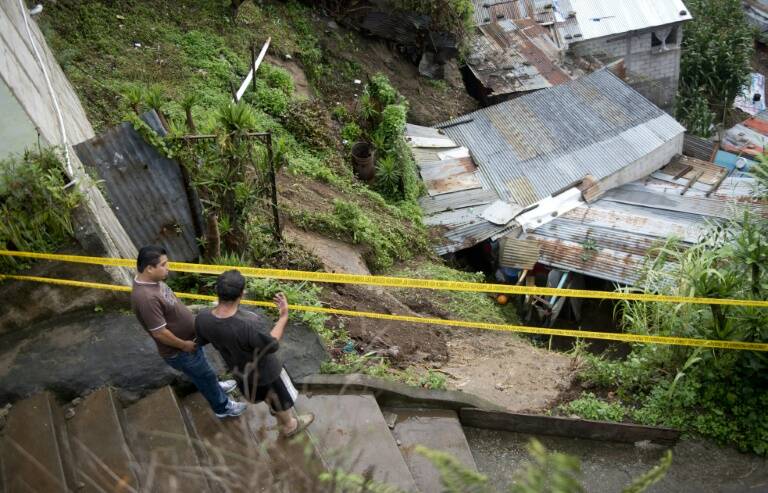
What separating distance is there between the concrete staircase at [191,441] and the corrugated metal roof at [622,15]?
15683 millimetres

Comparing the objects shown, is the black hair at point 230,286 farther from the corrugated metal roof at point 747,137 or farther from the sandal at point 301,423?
the corrugated metal roof at point 747,137

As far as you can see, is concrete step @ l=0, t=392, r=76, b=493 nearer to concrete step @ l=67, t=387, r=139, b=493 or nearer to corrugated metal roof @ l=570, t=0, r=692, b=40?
concrete step @ l=67, t=387, r=139, b=493

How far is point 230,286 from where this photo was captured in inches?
153

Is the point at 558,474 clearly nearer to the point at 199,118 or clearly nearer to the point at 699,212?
the point at 199,118

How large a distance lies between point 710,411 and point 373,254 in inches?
220

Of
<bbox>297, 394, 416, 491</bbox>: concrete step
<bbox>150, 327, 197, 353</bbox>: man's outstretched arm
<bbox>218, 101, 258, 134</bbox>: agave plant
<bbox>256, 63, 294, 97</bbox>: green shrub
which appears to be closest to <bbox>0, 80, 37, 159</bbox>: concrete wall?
<bbox>218, 101, 258, 134</bbox>: agave plant

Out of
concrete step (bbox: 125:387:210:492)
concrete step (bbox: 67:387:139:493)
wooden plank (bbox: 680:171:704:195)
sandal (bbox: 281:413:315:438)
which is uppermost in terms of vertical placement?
concrete step (bbox: 67:387:139:493)

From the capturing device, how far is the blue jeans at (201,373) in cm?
438

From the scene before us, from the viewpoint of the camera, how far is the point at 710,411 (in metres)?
5.39

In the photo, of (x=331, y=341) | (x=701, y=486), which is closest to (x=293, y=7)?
(x=331, y=341)

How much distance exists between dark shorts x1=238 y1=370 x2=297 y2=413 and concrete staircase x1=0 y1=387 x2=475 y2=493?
0.86 feet

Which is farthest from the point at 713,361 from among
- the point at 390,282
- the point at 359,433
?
the point at 359,433

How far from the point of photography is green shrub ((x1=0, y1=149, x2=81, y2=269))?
16.4 feet

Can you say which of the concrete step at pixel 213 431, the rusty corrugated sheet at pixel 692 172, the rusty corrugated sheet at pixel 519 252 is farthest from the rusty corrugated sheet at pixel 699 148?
the concrete step at pixel 213 431
